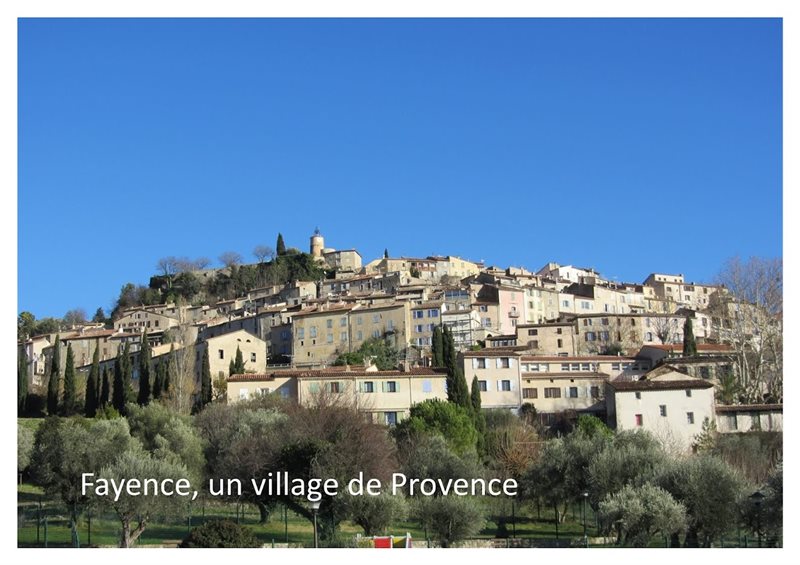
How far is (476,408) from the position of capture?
1642 inches

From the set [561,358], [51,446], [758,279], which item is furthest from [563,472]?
[758,279]

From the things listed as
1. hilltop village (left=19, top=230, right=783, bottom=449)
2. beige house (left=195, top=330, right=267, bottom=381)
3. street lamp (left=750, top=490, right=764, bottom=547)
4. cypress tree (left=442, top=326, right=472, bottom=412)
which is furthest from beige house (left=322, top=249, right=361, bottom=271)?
street lamp (left=750, top=490, right=764, bottom=547)

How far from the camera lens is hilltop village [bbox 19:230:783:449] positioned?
1668 inches

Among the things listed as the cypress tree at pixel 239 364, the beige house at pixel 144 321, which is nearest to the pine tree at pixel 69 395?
the cypress tree at pixel 239 364

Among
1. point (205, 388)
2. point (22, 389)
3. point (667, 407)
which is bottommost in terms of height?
point (667, 407)

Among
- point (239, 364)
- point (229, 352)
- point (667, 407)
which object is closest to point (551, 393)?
point (667, 407)

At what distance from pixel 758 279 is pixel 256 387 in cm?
2383

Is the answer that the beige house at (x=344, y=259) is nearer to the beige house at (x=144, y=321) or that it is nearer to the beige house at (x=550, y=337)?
the beige house at (x=144, y=321)

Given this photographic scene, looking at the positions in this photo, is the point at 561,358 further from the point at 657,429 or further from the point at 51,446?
the point at 51,446

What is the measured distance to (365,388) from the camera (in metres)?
42.3

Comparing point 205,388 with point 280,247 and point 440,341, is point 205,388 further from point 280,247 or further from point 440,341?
point 280,247

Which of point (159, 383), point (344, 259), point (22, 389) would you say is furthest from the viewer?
point (344, 259)

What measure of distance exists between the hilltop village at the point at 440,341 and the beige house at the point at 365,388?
2.3 inches

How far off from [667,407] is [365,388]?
11252 millimetres
